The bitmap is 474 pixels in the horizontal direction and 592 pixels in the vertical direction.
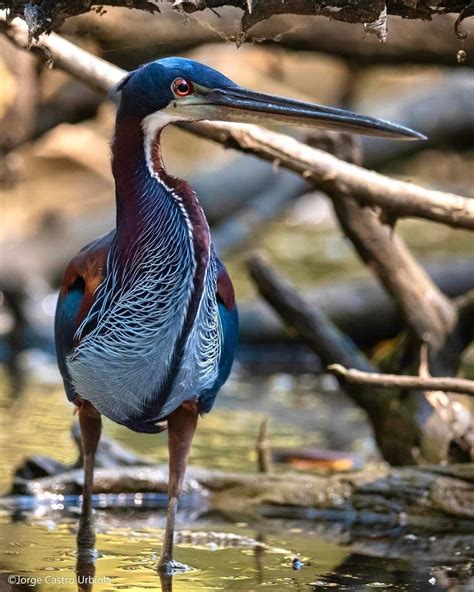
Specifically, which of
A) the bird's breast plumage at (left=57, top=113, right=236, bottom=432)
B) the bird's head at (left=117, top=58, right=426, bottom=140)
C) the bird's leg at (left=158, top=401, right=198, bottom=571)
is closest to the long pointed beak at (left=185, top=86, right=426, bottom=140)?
the bird's head at (left=117, top=58, right=426, bottom=140)

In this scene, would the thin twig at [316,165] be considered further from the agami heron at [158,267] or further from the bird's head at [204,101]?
the bird's head at [204,101]

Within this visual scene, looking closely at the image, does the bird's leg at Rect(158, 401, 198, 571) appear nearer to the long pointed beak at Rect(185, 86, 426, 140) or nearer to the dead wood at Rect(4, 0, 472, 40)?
the long pointed beak at Rect(185, 86, 426, 140)

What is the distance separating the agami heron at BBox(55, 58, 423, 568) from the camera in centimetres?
480

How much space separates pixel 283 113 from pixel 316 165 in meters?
1.53

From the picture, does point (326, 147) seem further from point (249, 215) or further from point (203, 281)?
point (249, 215)

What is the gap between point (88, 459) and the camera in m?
5.69

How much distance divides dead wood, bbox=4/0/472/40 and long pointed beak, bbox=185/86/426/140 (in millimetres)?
355

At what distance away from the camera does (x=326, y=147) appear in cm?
687

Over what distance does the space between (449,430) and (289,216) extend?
10.8 meters

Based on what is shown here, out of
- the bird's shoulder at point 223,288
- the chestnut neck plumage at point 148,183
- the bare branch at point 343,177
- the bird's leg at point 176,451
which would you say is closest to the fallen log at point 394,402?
the bare branch at point 343,177

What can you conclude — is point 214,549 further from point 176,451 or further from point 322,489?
point 322,489

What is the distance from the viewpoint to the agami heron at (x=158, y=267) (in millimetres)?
4805

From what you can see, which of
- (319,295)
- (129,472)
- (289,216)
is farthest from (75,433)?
(289,216)

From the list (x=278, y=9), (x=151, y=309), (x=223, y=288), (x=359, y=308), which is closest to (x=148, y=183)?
(x=151, y=309)
